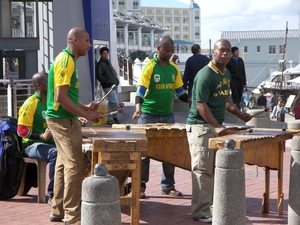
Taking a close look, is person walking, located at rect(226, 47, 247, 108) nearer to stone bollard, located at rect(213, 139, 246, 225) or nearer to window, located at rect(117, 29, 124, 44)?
stone bollard, located at rect(213, 139, 246, 225)

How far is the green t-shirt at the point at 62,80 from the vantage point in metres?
7.39

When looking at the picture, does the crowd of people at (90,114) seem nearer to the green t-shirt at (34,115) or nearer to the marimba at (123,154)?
the green t-shirt at (34,115)

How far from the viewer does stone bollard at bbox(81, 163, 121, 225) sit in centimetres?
553

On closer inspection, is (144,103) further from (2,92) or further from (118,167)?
(2,92)

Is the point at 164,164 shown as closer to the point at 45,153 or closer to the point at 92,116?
the point at 45,153

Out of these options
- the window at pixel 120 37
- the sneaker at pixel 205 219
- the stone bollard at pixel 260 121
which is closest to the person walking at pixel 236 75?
the stone bollard at pixel 260 121

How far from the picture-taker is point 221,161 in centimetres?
684

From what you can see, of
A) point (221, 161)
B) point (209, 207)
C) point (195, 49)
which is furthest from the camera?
point (195, 49)

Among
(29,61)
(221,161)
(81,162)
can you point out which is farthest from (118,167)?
(29,61)

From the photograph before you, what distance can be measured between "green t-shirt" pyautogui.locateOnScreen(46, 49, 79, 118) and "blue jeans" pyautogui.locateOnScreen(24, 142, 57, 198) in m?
1.26

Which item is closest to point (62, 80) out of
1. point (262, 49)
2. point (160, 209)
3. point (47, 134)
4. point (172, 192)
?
point (47, 134)

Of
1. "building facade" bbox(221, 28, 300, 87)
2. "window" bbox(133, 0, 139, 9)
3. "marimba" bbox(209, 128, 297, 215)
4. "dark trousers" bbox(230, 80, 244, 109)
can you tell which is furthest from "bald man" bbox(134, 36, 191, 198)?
"window" bbox(133, 0, 139, 9)

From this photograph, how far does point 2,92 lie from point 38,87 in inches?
285

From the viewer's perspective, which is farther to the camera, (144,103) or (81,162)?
(144,103)
